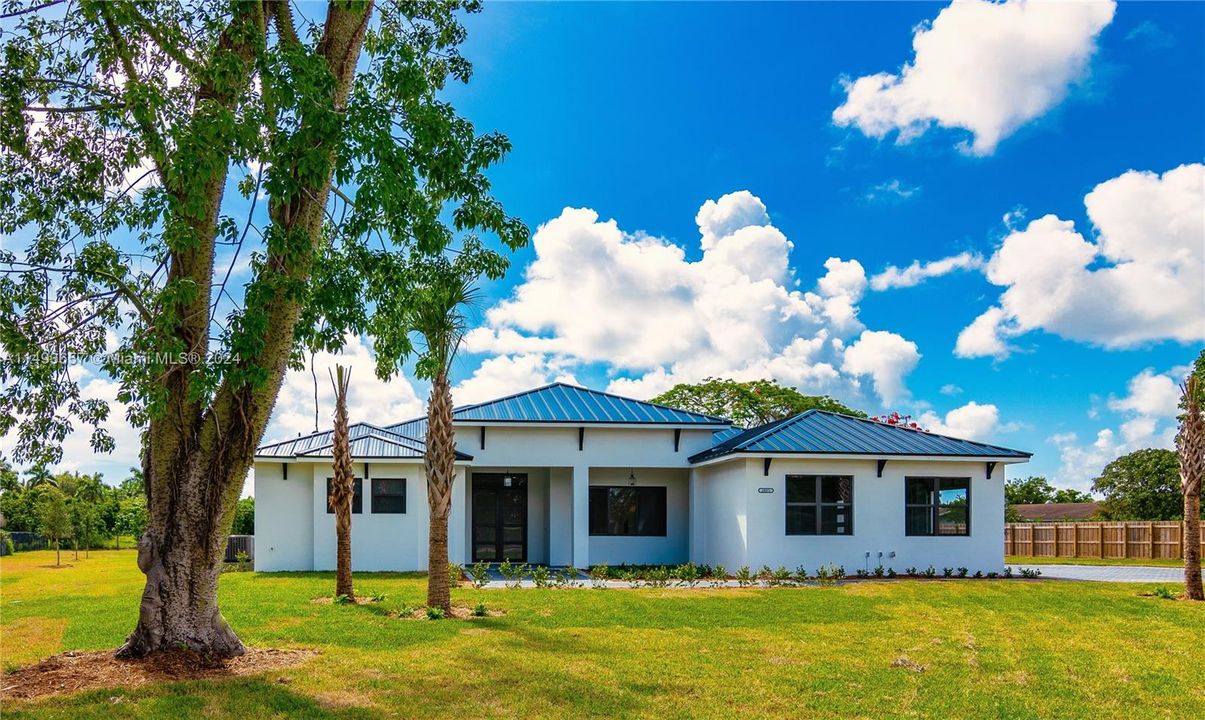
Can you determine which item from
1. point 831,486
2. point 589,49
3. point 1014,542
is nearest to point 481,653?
point 589,49

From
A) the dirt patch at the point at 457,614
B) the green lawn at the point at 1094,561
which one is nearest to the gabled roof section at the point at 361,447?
the dirt patch at the point at 457,614

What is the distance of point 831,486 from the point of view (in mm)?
19906

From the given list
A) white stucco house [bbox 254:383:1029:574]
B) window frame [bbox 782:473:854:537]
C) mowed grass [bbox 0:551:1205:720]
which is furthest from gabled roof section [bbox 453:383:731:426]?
mowed grass [bbox 0:551:1205:720]

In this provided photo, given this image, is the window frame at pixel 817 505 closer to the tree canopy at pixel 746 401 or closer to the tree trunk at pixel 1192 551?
the tree trunk at pixel 1192 551

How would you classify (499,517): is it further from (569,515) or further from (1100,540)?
(1100,540)

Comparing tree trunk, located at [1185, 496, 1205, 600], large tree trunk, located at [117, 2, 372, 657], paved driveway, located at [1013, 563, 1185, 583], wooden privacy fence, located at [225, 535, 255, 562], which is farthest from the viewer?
wooden privacy fence, located at [225, 535, 255, 562]

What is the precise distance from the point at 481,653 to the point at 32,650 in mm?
5209

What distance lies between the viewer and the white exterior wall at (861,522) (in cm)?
1922

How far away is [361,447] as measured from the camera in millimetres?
21297

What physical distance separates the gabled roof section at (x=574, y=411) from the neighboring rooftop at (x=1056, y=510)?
37.7 meters

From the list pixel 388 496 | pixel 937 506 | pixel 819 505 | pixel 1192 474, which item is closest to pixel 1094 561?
pixel 937 506

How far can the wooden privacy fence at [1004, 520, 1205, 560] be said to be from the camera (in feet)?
96.8

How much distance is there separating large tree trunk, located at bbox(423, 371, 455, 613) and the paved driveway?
14.8 metres

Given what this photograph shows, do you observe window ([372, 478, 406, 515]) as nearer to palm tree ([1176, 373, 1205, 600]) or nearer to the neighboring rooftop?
palm tree ([1176, 373, 1205, 600])
